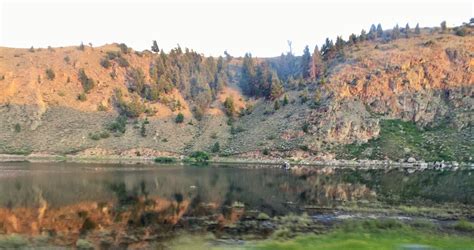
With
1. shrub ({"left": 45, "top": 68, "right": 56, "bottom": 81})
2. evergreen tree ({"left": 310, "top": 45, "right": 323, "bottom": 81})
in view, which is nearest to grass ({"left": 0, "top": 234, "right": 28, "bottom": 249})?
shrub ({"left": 45, "top": 68, "right": 56, "bottom": 81})

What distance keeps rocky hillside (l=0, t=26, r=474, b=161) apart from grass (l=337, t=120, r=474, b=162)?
0.21m

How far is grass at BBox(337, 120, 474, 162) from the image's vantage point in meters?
93.4

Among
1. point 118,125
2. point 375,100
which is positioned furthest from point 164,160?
point 375,100

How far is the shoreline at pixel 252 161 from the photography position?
87.2 m

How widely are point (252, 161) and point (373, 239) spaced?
69257mm

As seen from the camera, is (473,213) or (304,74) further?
(304,74)

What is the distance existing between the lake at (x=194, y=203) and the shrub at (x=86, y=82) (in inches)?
2652

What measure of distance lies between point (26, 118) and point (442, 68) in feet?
336

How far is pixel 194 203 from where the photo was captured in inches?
1526

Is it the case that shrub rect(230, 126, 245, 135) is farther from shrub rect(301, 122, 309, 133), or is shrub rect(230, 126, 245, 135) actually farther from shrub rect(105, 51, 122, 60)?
shrub rect(105, 51, 122, 60)

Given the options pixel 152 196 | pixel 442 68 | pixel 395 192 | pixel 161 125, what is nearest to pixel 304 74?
pixel 442 68

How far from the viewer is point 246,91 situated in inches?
5561

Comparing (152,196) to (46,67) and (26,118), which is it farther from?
(46,67)

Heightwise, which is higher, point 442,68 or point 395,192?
point 442,68
